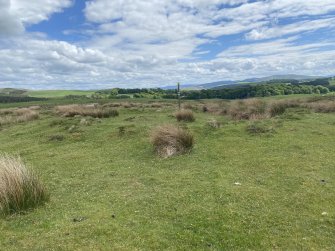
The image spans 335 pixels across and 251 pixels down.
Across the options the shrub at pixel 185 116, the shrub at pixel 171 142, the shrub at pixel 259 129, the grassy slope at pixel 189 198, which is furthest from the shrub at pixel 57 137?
the shrub at pixel 259 129

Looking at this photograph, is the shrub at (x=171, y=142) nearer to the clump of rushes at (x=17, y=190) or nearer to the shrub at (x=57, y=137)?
the clump of rushes at (x=17, y=190)

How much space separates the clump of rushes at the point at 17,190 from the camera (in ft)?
27.6

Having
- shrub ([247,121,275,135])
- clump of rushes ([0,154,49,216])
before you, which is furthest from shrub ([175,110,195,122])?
clump of rushes ([0,154,49,216])

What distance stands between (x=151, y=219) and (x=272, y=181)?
14.9 feet

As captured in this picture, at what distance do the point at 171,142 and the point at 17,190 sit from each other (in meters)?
7.79

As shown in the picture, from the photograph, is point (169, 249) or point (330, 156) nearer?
point (169, 249)

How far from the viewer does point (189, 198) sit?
31.3ft

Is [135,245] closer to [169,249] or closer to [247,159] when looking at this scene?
[169,249]

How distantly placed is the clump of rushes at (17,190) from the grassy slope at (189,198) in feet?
0.99

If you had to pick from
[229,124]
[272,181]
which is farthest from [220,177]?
[229,124]

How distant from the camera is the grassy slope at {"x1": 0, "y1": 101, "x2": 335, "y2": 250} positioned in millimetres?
7176

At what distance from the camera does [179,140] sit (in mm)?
15391

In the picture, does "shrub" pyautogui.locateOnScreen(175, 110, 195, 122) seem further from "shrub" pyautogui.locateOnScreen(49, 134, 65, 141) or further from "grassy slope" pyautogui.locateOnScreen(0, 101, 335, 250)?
"shrub" pyautogui.locateOnScreen(49, 134, 65, 141)

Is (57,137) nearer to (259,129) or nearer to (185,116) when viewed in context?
(185,116)
